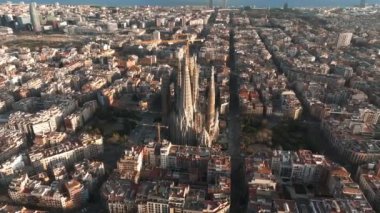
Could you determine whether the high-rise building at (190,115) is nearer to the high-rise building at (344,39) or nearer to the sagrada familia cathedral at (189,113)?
the sagrada familia cathedral at (189,113)

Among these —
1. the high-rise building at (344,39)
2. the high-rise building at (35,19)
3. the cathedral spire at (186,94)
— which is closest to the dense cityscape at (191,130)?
the cathedral spire at (186,94)

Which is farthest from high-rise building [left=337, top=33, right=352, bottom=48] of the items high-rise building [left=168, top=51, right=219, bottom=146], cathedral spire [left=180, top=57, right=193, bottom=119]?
cathedral spire [left=180, top=57, right=193, bottom=119]

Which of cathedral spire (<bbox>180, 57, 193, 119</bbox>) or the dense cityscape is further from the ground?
cathedral spire (<bbox>180, 57, 193, 119</bbox>)

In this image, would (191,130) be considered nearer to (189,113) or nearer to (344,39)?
(189,113)

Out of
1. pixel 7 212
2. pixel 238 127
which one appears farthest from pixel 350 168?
pixel 7 212

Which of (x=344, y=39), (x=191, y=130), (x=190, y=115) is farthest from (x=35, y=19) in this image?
(x=344, y=39)

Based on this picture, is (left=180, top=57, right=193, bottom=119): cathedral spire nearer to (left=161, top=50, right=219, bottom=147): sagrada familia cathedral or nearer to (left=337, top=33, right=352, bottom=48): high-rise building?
(left=161, top=50, right=219, bottom=147): sagrada familia cathedral

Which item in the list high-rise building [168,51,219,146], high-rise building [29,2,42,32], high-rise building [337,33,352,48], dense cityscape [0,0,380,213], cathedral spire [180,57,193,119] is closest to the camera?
dense cityscape [0,0,380,213]
